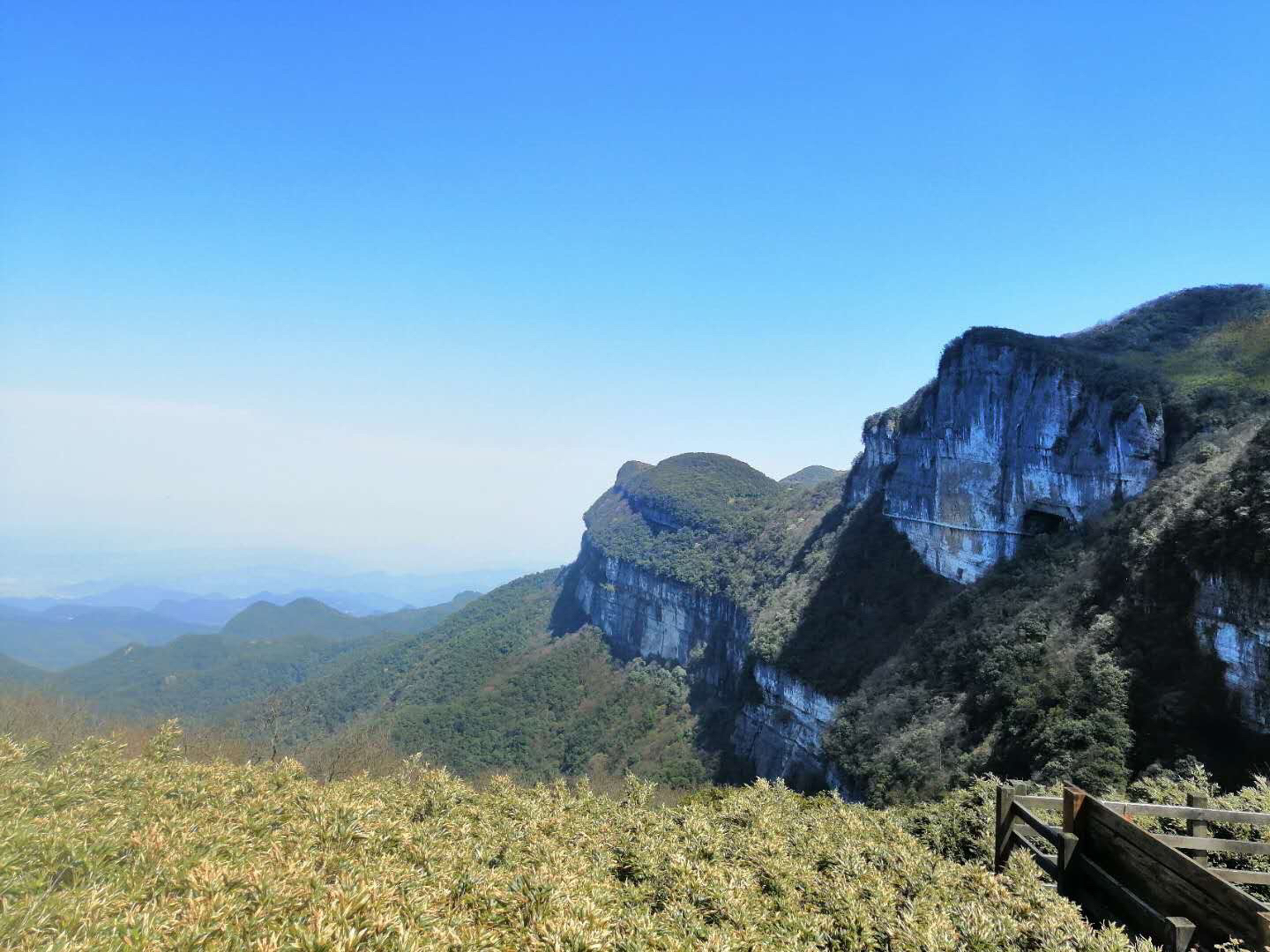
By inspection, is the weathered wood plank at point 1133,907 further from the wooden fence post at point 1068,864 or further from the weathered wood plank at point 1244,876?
the weathered wood plank at point 1244,876

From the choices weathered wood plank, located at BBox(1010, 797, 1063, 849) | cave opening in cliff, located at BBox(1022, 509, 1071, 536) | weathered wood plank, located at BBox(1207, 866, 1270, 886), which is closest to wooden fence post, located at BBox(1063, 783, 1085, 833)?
weathered wood plank, located at BBox(1010, 797, 1063, 849)

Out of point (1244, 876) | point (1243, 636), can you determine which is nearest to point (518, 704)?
point (1243, 636)

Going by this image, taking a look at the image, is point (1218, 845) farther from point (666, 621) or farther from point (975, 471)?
point (666, 621)

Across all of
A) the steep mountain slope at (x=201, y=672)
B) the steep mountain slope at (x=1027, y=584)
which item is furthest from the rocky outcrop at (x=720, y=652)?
the steep mountain slope at (x=201, y=672)

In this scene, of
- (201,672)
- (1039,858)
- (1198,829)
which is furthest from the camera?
(201,672)

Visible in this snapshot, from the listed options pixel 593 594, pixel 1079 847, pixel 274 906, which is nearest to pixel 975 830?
pixel 1079 847

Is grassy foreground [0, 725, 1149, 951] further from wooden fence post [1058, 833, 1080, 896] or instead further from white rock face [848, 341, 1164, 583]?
white rock face [848, 341, 1164, 583]
